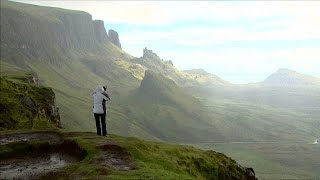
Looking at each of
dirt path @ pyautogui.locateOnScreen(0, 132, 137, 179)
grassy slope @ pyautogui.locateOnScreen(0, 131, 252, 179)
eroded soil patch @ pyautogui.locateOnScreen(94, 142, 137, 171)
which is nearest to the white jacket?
grassy slope @ pyautogui.locateOnScreen(0, 131, 252, 179)

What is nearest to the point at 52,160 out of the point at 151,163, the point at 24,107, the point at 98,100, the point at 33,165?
the point at 33,165

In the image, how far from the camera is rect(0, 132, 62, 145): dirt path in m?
46.0

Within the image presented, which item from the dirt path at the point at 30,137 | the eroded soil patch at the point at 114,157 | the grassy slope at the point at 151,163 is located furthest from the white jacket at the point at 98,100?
the dirt path at the point at 30,137

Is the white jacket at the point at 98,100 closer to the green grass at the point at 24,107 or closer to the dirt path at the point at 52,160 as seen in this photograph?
the dirt path at the point at 52,160

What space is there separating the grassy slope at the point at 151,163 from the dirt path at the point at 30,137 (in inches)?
49.6

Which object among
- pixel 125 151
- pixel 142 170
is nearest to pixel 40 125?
pixel 125 151

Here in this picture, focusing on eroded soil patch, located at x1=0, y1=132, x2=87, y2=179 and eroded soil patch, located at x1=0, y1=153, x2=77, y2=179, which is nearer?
eroded soil patch, located at x1=0, y1=153, x2=77, y2=179

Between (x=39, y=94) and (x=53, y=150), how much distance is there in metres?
69.4

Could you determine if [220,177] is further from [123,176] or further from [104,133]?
[123,176]

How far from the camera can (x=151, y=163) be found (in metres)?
38.8

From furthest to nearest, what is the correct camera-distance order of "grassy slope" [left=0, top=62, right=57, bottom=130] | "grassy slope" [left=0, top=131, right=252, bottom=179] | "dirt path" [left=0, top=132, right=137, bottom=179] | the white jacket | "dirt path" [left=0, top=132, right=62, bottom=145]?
"grassy slope" [left=0, top=62, right=57, bottom=130], "dirt path" [left=0, top=132, right=62, bottom=145], the white jacket, "dirt path" [left=0, top=132, right=137, bottom=179], "grassy slope" [left=0, top=131, right=252, bottom=179]

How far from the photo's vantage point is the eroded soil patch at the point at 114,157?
35.0 m

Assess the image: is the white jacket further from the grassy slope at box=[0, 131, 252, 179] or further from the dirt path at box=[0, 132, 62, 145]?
the dirt path at box=[0, 132, 62, 145]

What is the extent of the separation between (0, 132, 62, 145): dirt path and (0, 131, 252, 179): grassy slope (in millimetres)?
1261
